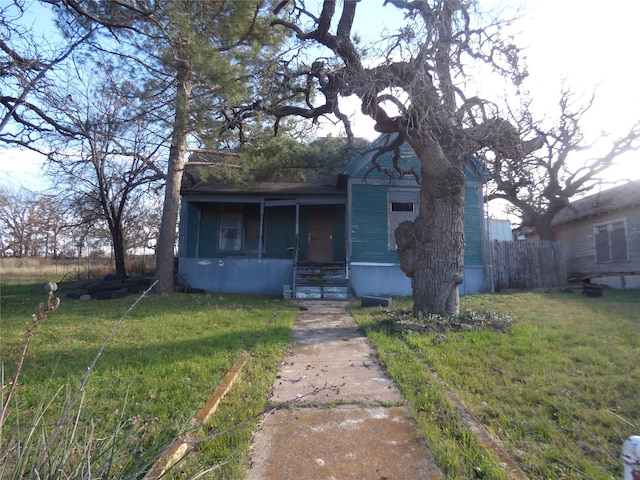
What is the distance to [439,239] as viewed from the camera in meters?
7.30

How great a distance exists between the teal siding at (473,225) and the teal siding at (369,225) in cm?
266

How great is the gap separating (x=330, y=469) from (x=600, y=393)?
9.64 feet

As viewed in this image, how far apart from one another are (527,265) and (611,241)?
221 inches

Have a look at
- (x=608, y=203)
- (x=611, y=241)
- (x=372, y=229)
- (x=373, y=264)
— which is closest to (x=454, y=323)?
(x=373, y=264)

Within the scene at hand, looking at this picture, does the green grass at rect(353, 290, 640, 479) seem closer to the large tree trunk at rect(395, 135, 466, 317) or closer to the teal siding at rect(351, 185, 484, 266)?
the large tree trunk at rect(395, 135, 466, 317)

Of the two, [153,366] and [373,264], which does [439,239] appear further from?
[373,264]

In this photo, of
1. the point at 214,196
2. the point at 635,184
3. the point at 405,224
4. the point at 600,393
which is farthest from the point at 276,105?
the point at 635,184

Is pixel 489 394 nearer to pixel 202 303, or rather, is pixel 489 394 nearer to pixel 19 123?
pixel 202 303

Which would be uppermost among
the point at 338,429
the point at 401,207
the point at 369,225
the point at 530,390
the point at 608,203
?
the point at 608,203

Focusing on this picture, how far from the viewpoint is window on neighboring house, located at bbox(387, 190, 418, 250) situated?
13.0 m

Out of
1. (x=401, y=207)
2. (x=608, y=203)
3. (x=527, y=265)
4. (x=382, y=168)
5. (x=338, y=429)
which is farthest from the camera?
(x=608, y=203)

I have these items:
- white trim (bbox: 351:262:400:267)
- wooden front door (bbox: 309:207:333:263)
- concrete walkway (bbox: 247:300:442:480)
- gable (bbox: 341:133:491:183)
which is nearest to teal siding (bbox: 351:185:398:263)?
white trim (bbox: 351:262:400:267)

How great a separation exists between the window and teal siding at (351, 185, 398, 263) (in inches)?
200

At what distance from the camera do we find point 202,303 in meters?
10.2
